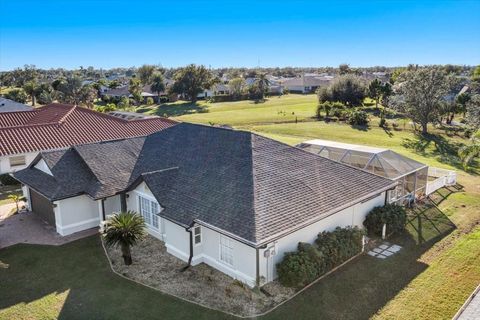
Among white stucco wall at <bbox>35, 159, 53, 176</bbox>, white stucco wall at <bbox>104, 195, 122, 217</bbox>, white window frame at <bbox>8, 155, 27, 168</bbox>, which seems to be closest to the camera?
white stucco wall at <bbox>104, 195, 122, 217</bbox>

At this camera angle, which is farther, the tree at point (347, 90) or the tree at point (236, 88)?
the tree at point (236, 88)

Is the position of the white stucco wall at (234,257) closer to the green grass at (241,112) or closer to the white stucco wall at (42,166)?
the white stucco wall at (42,166)

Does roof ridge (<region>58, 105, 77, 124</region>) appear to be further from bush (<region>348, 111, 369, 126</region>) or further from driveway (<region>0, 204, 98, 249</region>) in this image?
bush (<region>348, 111, 369, 126</region>)

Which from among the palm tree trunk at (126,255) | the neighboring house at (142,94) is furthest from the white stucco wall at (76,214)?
the neighboring house at (142,94)

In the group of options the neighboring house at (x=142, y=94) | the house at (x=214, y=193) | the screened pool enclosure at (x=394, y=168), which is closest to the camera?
the house at (x=214, y=193)

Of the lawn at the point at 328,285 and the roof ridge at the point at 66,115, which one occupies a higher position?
the roof ridge at the point at 66,115

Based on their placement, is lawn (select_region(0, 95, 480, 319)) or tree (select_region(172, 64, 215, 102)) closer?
lawn (select_region(0, 95, 480, 319))

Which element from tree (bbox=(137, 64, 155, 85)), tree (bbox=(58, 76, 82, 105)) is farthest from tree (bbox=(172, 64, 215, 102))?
tree (bbox=(137, 64, 155, 85))
